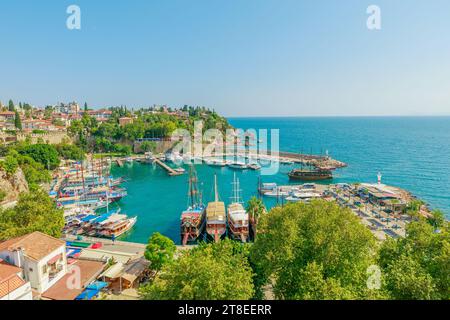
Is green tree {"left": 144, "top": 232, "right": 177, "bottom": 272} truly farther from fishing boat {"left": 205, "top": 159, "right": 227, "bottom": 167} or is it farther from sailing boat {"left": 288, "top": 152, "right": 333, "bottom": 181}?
fishing boat {"left": 205, "top": 159, "right": 227, "bottom": 167}

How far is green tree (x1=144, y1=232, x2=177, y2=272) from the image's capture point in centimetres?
1753

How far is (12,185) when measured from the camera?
33500 mm

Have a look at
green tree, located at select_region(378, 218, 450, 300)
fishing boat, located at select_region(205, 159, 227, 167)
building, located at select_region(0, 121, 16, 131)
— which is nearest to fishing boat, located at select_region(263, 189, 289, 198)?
fishing boat, located at select_region(205, 159, 227, 167)

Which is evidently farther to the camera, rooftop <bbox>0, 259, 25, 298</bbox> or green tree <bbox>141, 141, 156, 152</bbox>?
green tree <bbox>141, 141, 156, 152</bbox>

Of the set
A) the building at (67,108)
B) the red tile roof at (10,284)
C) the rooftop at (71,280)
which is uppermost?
the building at (67,108)

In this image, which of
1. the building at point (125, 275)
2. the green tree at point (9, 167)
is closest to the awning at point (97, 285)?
the building at point (125, 275)

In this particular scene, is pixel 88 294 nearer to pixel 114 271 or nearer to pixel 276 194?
pixel 114 271

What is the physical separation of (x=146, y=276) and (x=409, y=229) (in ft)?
51.6

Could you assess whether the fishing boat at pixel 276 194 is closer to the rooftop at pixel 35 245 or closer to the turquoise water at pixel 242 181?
the turquoise water at pixel 242 181

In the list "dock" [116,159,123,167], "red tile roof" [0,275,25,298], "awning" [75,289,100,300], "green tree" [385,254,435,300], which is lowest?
"awning" [75,289,100,300]

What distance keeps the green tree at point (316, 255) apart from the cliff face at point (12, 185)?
3253cm

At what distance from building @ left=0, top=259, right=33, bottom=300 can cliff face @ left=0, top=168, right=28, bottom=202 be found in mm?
23744

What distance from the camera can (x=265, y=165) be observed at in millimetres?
61625

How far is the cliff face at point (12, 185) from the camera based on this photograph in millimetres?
31875
